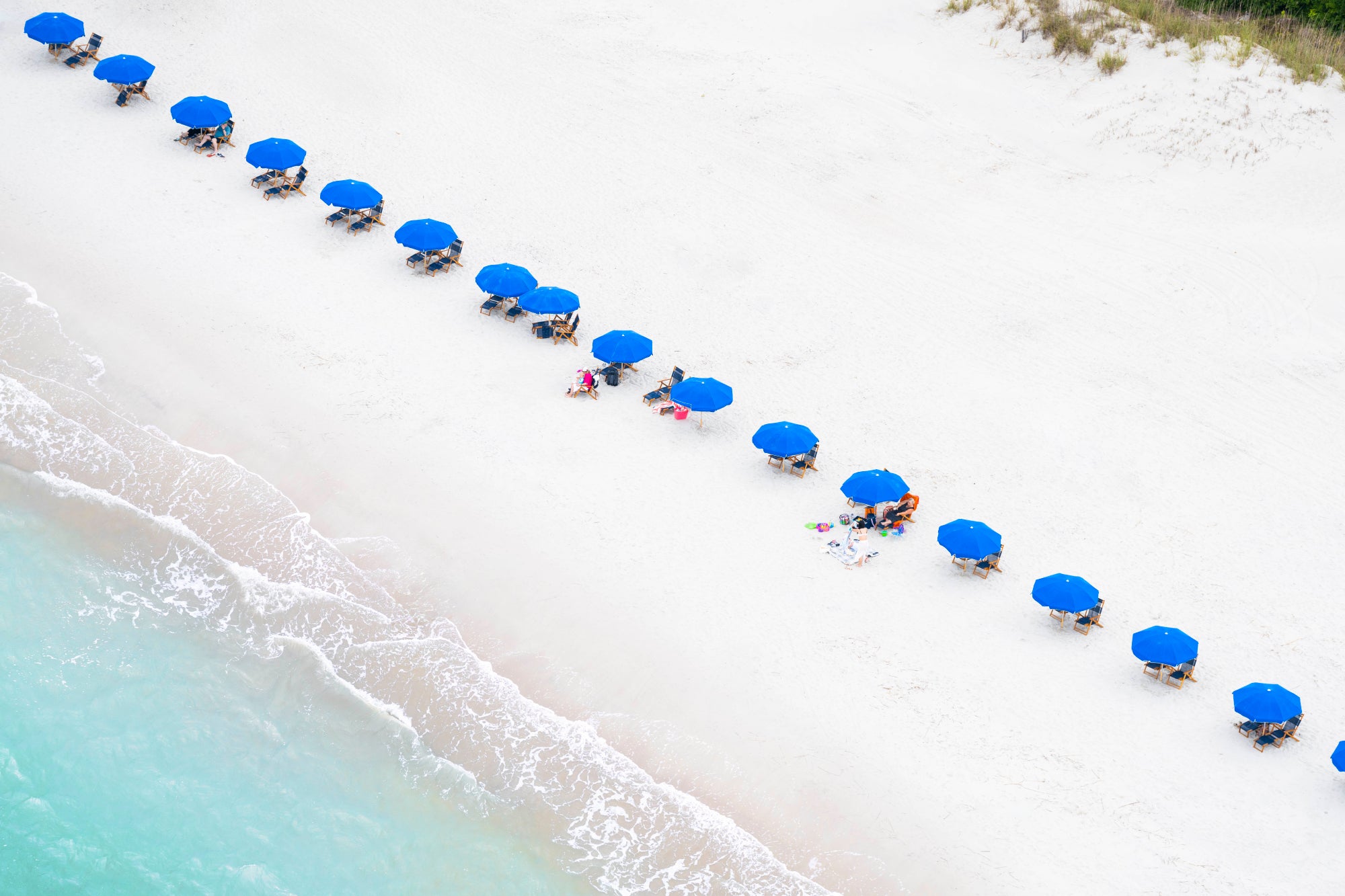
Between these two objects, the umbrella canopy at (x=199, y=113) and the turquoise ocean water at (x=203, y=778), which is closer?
the turquoise ocean water at (x=203, y=778)

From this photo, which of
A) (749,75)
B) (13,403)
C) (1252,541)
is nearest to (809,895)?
(1252,541)

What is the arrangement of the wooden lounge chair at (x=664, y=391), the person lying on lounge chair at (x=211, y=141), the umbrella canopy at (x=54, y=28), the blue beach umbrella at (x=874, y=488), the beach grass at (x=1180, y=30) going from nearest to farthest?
1. the blue beach umbrella at (x=874, y=488)
2. the wooden lounge chair at (x=664, y=391)
3. the person lying on lounge chair at (x=211, y=141)
4. the beach grass at (x=1180, y=30)
5. the umbrella canopy at (x=54, y=28)

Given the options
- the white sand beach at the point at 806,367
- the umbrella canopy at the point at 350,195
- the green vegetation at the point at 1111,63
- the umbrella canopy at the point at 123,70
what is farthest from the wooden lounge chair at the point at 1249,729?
the umbrella canopy at the point at 123,70

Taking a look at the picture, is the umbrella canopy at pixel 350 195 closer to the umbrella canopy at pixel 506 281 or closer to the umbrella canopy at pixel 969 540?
the umbrella canopy at pixel 506 281

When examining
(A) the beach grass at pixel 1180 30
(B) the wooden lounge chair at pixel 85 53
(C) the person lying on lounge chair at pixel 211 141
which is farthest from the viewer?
(B) the wooden lounge chair at pixel 85 53

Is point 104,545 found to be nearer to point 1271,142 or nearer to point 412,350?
point 412,350

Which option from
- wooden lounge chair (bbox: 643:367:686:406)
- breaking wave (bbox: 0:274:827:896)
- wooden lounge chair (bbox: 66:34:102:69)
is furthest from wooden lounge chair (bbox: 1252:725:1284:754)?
wooden lounge chair (bbox: 66:34:102:69)
